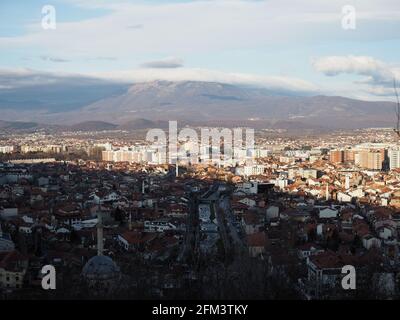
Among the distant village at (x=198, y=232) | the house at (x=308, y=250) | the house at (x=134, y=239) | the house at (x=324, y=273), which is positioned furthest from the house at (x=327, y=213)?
the house at (x=324, y=273)

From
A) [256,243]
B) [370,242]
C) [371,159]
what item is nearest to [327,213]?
[370,242]

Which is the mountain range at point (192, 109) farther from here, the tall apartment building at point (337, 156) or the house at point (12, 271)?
the house at point (12, 271)

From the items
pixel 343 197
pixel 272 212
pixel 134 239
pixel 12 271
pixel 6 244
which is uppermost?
pixel 12 271

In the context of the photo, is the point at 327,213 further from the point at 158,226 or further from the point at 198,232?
the point at 158,226

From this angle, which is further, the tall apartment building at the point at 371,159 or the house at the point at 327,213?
the tall apartment building at the point at 371,159

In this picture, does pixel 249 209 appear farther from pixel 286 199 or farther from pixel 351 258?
pixel 351 258

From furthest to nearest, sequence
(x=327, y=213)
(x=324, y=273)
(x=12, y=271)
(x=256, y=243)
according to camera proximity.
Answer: (x=327, y=213) → (x=256, y=243) → (x=324, y=273) → (x=12, y=271)

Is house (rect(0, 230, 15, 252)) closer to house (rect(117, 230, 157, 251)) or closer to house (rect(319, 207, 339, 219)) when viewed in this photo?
house (rect(117, 230, 157, 251))

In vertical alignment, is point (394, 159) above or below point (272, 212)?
above

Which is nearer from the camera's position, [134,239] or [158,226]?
[134,239]
